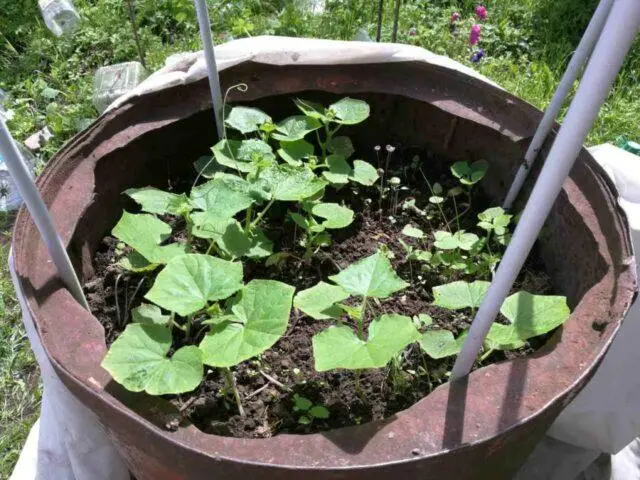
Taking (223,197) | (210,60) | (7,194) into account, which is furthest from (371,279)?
(7,194)

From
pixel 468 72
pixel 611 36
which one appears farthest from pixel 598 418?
pixel 611 36

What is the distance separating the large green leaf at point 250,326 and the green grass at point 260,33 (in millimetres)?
1576

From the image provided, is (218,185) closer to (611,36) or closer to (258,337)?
(258,337)

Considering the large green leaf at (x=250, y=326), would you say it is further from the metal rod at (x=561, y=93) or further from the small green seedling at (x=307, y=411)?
the metal rod at (x=561, y=93)

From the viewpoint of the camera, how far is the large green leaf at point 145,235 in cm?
111

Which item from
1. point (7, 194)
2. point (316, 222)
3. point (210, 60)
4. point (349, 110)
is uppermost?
point (210, 60)

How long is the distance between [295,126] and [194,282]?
1.66 ft

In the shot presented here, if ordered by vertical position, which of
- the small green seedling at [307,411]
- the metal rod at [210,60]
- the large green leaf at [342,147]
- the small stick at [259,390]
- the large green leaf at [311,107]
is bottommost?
the small stick at [259,390]

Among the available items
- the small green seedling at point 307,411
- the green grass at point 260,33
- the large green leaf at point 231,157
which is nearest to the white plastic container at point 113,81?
the green grass at point 260,33

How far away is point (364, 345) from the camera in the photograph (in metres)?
0.93

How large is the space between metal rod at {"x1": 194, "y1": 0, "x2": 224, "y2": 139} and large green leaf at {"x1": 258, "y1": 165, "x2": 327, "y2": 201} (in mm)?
168

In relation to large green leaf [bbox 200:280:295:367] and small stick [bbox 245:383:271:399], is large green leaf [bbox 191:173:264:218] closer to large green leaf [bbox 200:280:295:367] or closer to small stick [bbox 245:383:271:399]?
large green leaf [bbox 200:280:295:367]

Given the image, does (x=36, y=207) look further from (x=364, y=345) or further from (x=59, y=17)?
(x=59, y=17)

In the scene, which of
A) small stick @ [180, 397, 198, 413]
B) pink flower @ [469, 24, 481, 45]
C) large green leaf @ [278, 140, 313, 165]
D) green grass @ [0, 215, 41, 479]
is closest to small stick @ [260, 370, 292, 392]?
small stick @ [180, 397, 198, 413]
